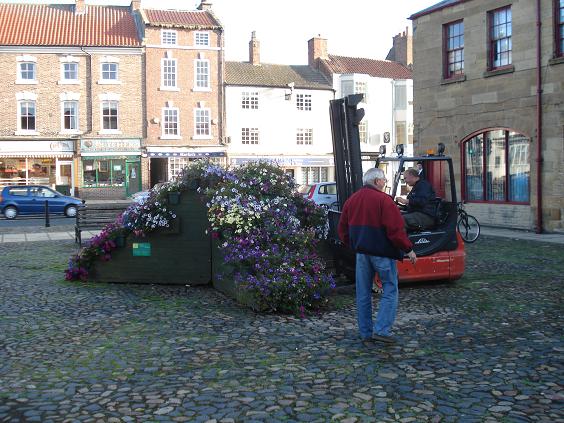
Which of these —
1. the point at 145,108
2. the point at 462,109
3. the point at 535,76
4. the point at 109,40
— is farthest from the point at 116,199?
the point at 535,76

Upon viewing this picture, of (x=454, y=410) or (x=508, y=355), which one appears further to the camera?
(x=508, y=355)

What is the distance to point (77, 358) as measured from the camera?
595cm

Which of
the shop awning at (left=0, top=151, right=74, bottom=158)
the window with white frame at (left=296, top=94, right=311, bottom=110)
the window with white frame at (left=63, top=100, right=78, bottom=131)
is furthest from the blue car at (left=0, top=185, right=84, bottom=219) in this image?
the window with white frame at (left=296, top=94, right=311, bottom=110)

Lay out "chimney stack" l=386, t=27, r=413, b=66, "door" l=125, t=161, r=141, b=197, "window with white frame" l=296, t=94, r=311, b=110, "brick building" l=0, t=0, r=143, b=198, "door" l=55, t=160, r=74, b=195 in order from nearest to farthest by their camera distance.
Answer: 1. "brick building" l=0, t=0, r=143, b=198
2. "door" l=55, t=160, r=74, b=195
3. "door" l=125, t=161, r=141, b=197
4. "window with white frame" l=296, t=94, r=311, b=110
5. "chimney stack" l=386, t=27, r=413, b=66

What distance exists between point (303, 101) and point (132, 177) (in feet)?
46.1

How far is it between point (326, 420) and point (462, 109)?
17.0m

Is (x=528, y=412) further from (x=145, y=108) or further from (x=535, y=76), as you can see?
(x=145, y=108)

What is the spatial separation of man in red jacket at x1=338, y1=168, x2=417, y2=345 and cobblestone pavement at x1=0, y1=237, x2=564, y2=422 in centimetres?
26

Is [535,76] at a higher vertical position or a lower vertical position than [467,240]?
higher

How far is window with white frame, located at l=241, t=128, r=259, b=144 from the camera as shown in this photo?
47188mm

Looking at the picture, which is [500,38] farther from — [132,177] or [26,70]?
[26,70]

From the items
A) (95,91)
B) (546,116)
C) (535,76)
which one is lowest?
(546,116)

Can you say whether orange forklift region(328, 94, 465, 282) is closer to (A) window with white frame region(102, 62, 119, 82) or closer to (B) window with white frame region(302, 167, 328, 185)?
(A) window with white frame region(102, 62, 119, 82)

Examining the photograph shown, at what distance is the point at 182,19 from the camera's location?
4547 cm
